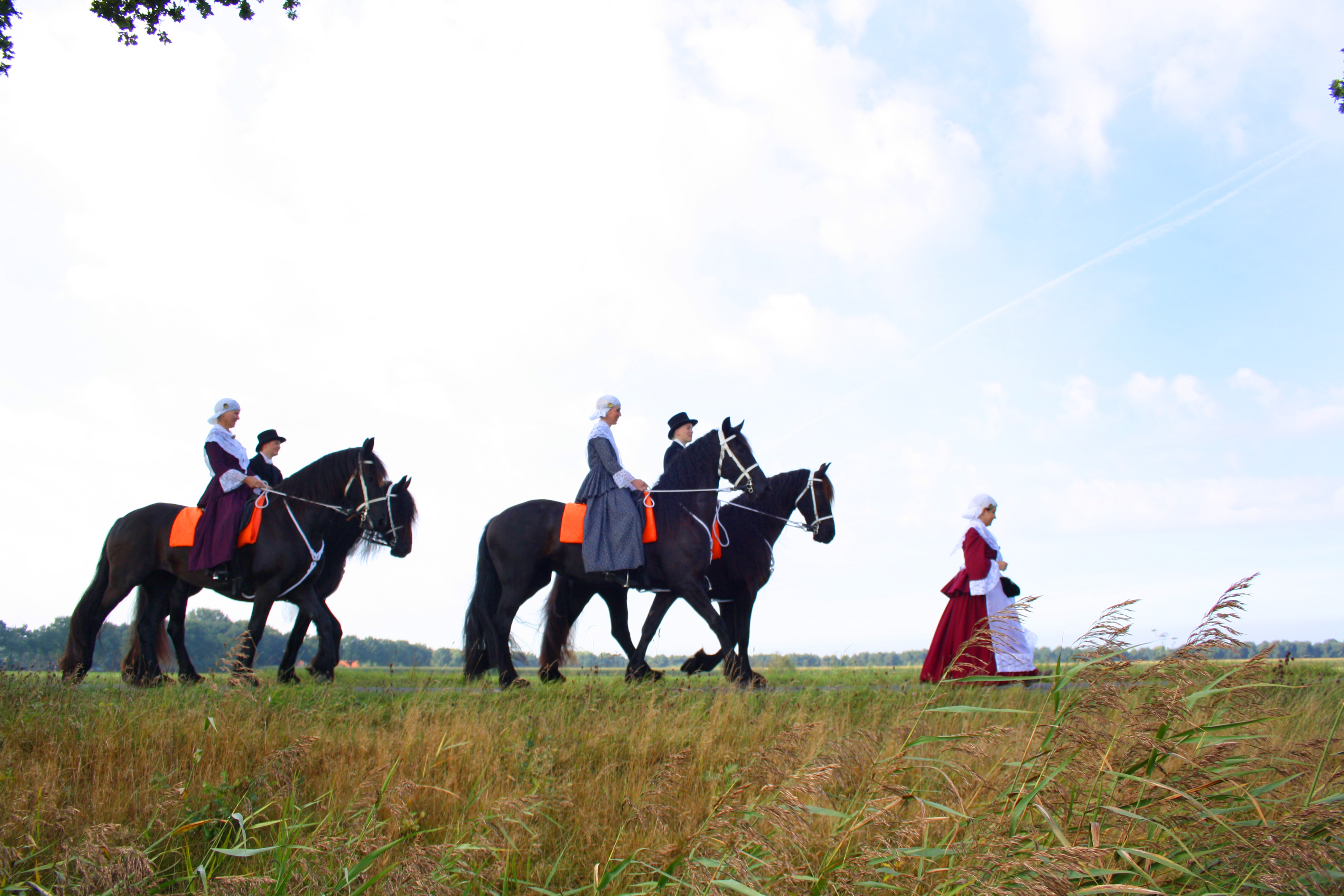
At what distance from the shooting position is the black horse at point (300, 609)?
31.6ft

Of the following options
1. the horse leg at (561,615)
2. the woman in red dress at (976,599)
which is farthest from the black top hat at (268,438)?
the woman in red dress at (976,599)

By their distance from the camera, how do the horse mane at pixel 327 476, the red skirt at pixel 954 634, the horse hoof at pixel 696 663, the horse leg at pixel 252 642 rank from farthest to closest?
1. the horse hoof at pixel 696 663
2. the red skirt at pixel 954 634
3. the horse mane at pixel 327 476
4. the horse leg at pixel 252 642

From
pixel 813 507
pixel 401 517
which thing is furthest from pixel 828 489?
pixel 401 517

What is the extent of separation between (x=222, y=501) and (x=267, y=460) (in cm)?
137

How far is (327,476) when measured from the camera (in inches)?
375

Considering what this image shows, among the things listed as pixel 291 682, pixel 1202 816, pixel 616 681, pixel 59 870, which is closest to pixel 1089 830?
pixel 1202 816

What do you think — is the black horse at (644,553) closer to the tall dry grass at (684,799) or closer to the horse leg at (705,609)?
the horse leg at (705,609)

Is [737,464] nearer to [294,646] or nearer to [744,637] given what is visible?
[744,637]

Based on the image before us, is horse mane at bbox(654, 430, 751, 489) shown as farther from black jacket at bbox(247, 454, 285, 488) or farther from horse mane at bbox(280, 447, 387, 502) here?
black jacket at bbox(247, 454, 285, 488)

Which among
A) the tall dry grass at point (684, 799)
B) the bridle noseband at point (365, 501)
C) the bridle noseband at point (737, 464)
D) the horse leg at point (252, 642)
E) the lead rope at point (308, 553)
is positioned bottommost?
the tall dry grass at point (684, 799)

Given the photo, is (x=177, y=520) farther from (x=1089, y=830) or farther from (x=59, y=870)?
(x=1089, y=830)

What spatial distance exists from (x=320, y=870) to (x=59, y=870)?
3.03ft

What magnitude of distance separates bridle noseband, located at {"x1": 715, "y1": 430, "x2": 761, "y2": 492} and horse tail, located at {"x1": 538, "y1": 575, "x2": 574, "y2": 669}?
7.97 ft

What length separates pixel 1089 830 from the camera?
3154 millimetres
